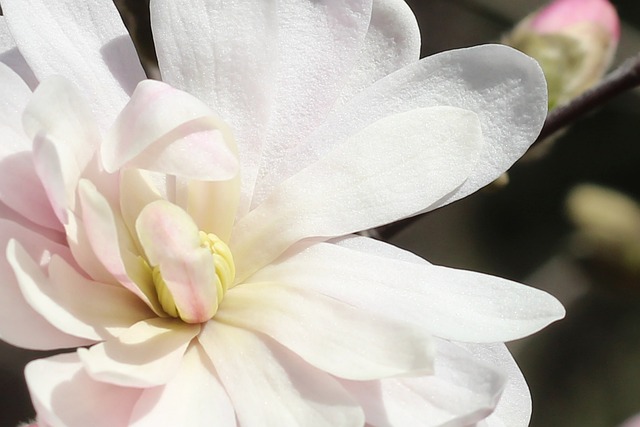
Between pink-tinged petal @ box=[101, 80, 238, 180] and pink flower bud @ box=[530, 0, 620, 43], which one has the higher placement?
pink-tinged petal @ box=[101, 80, 238, 180]

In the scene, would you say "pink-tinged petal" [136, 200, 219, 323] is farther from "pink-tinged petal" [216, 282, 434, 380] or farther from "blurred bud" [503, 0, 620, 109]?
"blurred bud" [503, 0, 620, 109]

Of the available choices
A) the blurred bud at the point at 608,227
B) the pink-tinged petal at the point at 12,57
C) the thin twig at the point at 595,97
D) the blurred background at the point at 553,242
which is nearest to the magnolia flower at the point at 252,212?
the pink-tinged petal at the point at 12,57

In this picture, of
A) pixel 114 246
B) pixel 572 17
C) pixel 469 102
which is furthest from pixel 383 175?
pixel 572 17

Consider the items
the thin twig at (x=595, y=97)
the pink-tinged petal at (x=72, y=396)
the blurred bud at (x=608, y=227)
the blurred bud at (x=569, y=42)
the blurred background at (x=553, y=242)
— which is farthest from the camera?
the blurred background at (x=553, y=242)

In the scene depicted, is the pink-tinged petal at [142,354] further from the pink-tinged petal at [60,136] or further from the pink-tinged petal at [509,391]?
the pink-tinged petal at [509,391]

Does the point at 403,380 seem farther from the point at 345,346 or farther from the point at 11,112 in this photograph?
the point at 11,112

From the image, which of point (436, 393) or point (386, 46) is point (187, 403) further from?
point (386, 46)

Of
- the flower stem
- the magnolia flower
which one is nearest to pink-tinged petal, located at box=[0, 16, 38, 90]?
the magnolia flower

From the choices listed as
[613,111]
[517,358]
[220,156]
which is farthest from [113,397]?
[613,111]
